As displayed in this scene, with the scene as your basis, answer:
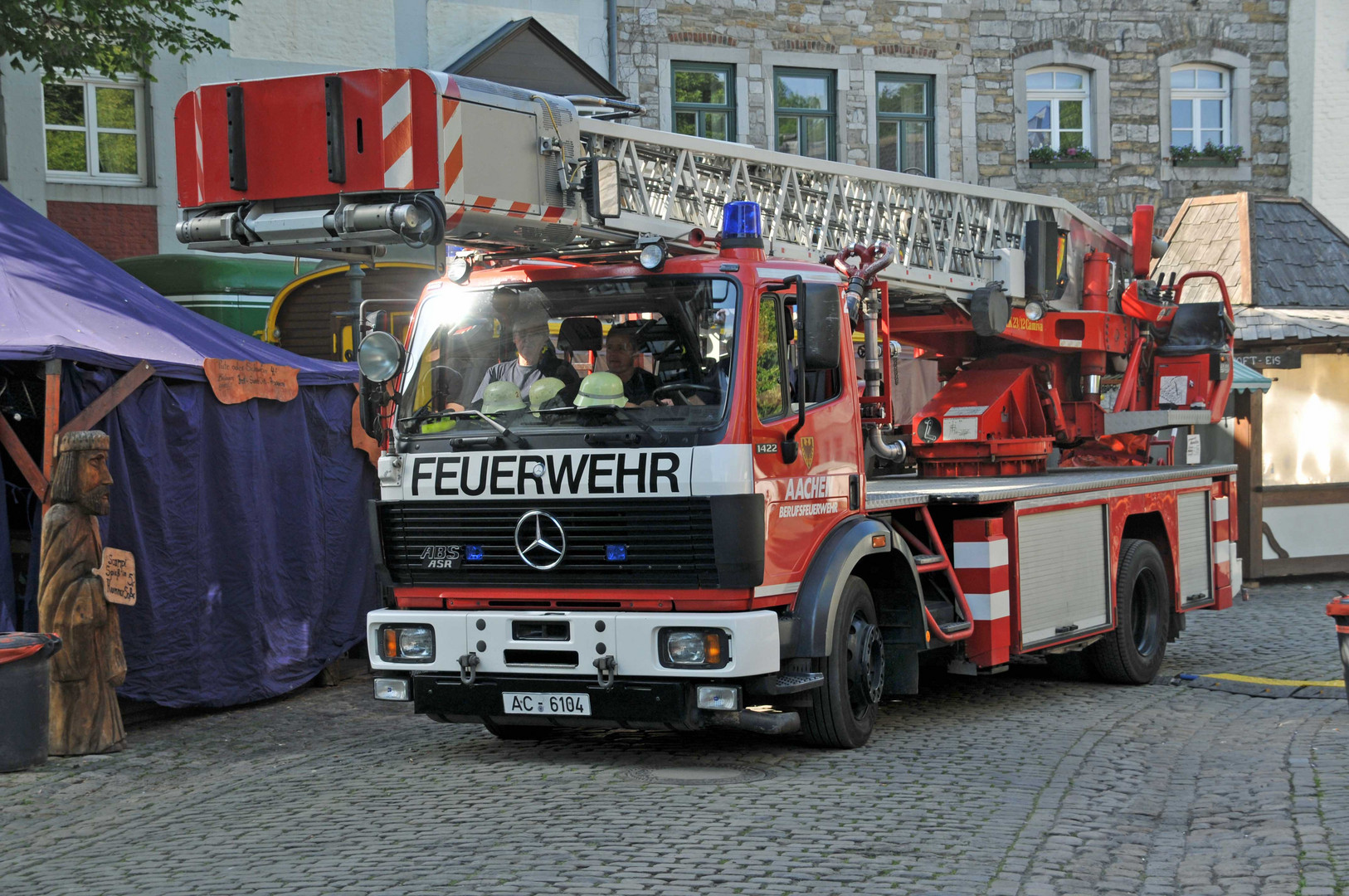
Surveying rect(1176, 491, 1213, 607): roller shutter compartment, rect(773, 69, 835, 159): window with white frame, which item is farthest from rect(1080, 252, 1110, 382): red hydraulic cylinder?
rect(773, 69, 835, 159): window with white frame

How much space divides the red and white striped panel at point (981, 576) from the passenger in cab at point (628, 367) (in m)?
2.46

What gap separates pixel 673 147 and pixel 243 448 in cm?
368

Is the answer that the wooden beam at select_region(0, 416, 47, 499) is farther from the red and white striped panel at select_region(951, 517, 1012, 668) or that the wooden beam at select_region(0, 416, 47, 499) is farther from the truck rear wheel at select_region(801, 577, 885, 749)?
the red and white striped panel at select_region(951, 517, 1012, 668)

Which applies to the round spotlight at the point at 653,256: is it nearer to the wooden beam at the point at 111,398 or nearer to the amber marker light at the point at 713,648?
the amber marker light at the point at 713,648

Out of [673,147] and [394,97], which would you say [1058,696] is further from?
[394,97]

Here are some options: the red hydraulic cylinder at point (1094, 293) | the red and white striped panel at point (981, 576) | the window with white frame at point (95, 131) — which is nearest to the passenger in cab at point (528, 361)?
the red and white striped panel at point (981, 576)

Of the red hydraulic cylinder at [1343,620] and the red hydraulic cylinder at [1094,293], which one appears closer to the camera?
the red hydraulic cylinder at [1343,620]

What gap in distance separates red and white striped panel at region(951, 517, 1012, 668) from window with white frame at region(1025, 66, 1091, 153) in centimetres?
1501

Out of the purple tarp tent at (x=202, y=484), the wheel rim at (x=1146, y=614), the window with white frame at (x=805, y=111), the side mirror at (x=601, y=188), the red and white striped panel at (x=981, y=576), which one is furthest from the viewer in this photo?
the window with white frame at (x=805, y=111)

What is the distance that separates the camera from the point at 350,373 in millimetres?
11430

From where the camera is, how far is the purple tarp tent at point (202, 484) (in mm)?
9727

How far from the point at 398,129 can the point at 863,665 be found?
345 cm

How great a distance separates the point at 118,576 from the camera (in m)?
8.92

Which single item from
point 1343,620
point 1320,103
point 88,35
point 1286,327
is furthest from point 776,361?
point 1320,103
